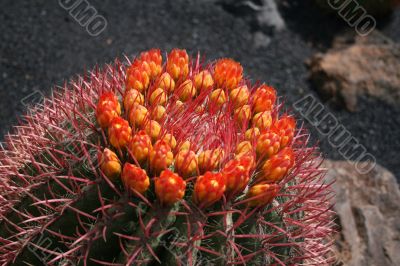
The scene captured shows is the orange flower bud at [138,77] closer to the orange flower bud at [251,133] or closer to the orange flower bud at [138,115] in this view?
the orange flower bud at [138,115]

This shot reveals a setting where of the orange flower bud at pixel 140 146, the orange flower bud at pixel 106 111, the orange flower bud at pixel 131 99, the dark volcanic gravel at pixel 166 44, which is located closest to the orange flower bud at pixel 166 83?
the orange flower bud at pixel 131 99

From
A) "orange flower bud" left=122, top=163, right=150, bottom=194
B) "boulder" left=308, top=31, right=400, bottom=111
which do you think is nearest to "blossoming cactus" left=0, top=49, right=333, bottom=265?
"orange flower bud" left=122, top=163, right=150, bottom=194

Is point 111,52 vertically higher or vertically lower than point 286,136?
higher

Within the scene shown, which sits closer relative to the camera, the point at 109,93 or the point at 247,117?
the point at 109,93

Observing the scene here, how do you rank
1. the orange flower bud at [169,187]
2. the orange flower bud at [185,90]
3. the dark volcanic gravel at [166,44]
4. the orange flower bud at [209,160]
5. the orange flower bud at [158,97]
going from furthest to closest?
1. the dark volcanic gravel at [166,44]
2. the orange flower bud at [185,90]
3. the orange flower bud at [158,97]
4. the orange flower bud at [209,160]
5. the orange flower bud at [169,187]

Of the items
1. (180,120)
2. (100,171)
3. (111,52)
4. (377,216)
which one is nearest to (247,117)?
(180,120)

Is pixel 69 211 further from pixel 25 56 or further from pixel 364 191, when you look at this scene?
pixel 25 56

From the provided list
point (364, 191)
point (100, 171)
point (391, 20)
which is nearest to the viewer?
point (100, 171)
